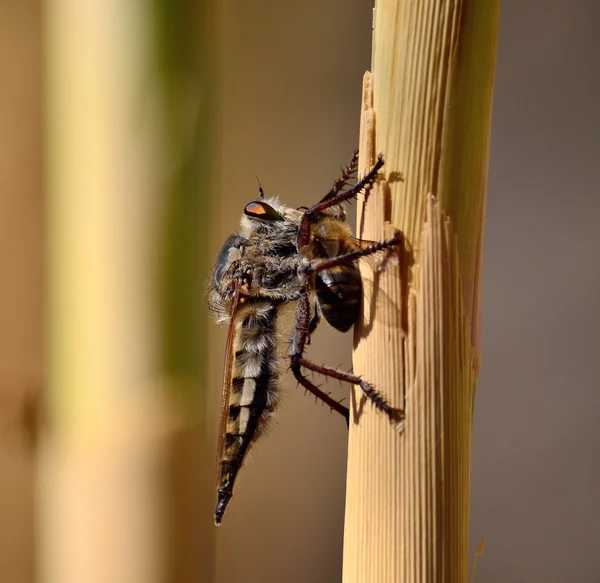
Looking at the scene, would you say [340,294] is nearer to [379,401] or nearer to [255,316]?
[379,401]

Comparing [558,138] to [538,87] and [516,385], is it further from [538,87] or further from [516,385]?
[516,385]

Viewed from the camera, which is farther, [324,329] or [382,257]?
[324,329]

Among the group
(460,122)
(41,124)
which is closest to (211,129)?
(41,124)

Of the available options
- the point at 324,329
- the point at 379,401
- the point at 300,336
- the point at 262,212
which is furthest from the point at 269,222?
the point at 324,329

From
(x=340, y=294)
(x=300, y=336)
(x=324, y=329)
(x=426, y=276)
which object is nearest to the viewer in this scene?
(x=426, y=276)

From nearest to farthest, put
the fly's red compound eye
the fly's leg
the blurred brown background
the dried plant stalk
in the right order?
the dried plant stalk < the fly's leg < the fly's red compound eye < the blurred brown background

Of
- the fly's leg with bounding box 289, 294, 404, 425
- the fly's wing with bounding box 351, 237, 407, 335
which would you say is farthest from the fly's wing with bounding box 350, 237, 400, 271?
the fly's leg with bounding box 289, 294, 404, 425

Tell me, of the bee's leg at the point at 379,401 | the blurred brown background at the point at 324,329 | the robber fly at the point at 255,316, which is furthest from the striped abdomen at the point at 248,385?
the bee's leg at the point at 379,401

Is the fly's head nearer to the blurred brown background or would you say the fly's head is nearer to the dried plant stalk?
the blurred brown background
